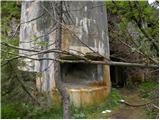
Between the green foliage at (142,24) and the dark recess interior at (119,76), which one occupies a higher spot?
the green foliage at (142,24)

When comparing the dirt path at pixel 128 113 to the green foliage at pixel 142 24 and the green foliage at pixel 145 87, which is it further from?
the green foliage at pixel 142 24

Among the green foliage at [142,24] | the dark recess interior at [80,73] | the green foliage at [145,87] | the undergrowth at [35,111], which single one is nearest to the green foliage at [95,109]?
the undergrowth at [35,111]

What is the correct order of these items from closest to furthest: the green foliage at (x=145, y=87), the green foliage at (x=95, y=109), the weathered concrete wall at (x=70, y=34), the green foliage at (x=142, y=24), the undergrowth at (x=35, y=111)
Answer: the green foliage at (x=142, y=24) < the undergrowth at (x=35, y=111) < the green foliage at (x=95, y=109) < the weathered concrete wall at (x=70, y=34) < the green foliage at (x=145, y=87)

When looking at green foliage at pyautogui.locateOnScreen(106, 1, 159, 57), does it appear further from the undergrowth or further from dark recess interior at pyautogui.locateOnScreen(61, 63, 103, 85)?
the undergrowth

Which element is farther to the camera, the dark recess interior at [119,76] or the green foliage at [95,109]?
the dark recess interior at [119,76]

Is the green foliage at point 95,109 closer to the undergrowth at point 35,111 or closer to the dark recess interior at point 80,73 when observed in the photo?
the undergrowth at point 35,111

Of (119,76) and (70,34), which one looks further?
(119,76)

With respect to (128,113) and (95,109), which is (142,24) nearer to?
(128,113)

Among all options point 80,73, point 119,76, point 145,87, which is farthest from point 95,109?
point 119,76

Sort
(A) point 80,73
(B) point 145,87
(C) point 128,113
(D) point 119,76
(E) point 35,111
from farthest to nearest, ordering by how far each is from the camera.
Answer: (D) point 119,76 → (B) point 145,87 → (A) point 80,73 → (C) point 128,113 → (E) point 35,111

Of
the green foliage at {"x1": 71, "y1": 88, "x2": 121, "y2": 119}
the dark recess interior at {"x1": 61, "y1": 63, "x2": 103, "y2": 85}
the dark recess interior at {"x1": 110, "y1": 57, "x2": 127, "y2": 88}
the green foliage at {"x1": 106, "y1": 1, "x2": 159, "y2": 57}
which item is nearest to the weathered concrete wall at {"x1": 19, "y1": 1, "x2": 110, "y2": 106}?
the dark recess interior at {"x1": 61, "y1": 63, "x2": 103, "y2": 85}

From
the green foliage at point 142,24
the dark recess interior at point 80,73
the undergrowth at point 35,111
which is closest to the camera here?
the green foliage at point 142,24

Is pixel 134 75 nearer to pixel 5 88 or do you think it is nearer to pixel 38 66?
pixel 38 66

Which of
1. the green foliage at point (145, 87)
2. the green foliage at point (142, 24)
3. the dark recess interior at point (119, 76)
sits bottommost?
the green foliage at point (145, 87)
